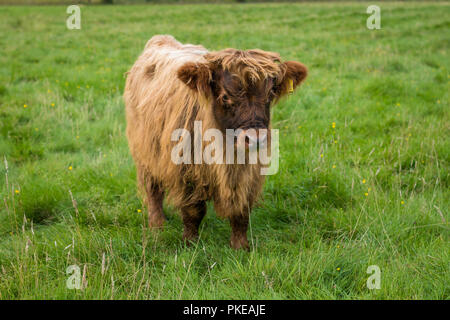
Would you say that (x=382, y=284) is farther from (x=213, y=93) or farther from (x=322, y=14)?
(x=322, y=14)

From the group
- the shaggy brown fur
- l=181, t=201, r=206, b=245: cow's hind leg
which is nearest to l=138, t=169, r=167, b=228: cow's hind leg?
the shaggy brown fur

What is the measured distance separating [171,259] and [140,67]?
7.20 ft

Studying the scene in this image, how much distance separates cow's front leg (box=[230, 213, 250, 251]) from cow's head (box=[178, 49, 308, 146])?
87 cm

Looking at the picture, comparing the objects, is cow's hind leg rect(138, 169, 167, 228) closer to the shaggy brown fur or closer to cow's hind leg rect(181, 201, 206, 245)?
the shaggy brown fur

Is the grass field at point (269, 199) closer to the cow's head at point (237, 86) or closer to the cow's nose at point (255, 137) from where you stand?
the cow's nose at point (255, 137)

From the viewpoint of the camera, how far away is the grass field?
257 cm

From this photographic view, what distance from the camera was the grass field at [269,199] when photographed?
8.43ft

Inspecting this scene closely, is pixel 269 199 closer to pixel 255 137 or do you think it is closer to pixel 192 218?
pixel 192 218

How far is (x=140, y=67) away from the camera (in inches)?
161

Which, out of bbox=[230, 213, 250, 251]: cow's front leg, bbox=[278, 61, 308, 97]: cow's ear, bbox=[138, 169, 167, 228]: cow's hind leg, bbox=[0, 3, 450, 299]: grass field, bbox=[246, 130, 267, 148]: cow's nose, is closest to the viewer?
bbox=[246, 130, 267, 148]: cow's nose

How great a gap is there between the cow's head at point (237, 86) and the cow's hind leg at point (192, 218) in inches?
32.1

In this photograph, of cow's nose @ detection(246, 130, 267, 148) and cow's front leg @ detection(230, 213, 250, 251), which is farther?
cow's front leg @ detection(230, 213, 250, 251)

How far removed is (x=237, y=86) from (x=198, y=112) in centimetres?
50

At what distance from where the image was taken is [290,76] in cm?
293
